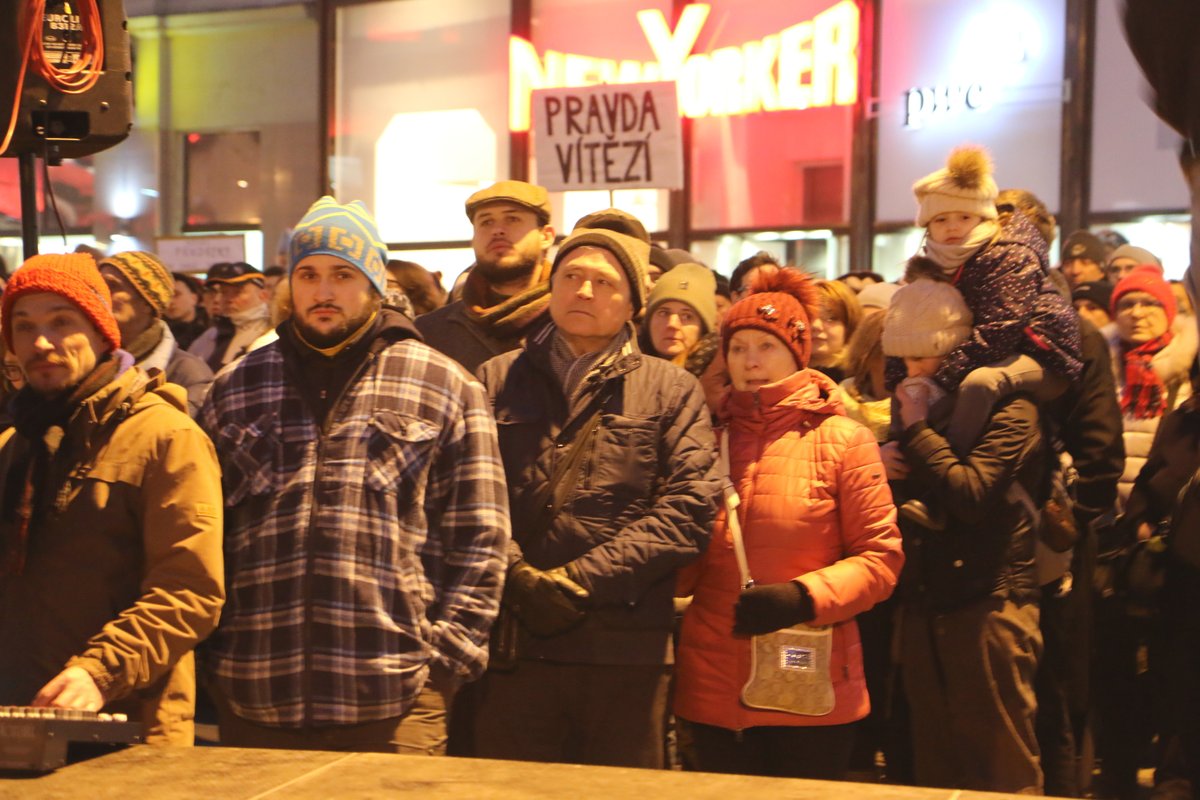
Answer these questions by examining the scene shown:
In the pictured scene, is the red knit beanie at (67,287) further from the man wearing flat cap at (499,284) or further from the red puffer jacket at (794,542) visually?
the red puffer jacket at (794,542)

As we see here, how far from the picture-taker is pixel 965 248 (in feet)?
17.1

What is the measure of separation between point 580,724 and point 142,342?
125 inches

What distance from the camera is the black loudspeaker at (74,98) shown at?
4918 millimetres

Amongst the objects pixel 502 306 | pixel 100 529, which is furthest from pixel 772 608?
pixel 100 529

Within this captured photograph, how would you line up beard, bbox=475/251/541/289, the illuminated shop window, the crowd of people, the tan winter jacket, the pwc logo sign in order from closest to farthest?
the tan winter jacket, the crowd of people, beard, bbox=475/251/541/289, the pwc logo sign, the illuminated shop window

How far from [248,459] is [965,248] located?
243cm

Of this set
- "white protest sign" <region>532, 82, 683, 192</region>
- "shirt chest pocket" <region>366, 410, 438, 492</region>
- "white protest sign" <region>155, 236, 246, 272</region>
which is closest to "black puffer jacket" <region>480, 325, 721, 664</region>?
"shirt chest pocket" <region>366, 410, 438, 492</region>

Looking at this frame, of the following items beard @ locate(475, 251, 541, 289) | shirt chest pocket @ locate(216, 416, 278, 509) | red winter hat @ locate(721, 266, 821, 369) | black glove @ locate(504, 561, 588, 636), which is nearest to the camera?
shirt chest pocket @ locate(216, 416, 278, 509)

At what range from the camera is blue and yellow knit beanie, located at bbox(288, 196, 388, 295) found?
14.0 feet

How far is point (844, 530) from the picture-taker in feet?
15.4

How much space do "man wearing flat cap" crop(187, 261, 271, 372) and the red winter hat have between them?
4.48 meters

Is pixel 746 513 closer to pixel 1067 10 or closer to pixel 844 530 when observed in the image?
pixel 844 530

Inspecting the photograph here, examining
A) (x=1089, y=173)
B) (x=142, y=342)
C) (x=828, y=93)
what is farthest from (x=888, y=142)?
(x=142, y=342)

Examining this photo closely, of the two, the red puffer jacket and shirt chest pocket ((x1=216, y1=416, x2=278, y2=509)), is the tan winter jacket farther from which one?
the red puffer jacket
